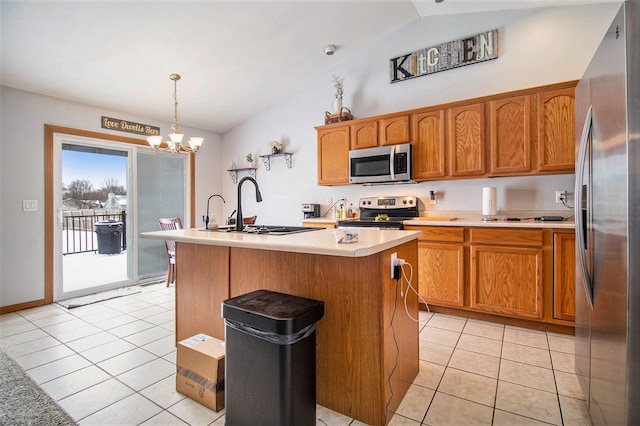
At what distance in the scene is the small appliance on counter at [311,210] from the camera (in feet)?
14.8

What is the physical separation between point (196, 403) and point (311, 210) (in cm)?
297

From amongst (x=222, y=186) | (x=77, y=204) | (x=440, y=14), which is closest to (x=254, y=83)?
(x=222, y=186)

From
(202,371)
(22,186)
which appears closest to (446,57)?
(202,371)

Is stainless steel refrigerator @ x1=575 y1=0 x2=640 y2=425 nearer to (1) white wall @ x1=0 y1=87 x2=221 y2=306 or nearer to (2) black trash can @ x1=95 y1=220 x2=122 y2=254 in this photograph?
(1) white wall @ x1=0 y1=87 x2=221 y2=306

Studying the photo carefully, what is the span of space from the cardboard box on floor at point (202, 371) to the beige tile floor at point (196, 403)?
2.3 inches

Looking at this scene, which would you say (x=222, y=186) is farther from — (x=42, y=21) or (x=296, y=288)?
(x=296, y=288)

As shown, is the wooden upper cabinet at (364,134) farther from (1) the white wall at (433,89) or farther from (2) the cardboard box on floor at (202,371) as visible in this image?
(2) the cardboard box on floor at (202,371)

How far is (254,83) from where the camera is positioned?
4355 millimetres

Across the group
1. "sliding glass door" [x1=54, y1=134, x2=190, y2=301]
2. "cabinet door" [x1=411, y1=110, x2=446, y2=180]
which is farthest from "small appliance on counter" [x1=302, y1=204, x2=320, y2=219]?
"sliding glass door" [x1=54, y1=134, x2=190, y2=301]

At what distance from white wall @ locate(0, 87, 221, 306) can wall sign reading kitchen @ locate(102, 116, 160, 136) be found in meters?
0.42

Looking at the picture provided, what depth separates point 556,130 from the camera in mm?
2846

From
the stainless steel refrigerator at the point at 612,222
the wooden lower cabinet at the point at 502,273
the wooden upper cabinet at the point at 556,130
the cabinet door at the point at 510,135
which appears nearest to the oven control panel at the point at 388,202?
the wooden lower cabinet at the point at 502,273

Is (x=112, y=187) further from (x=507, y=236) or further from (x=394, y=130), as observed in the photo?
(x=507, y=236)

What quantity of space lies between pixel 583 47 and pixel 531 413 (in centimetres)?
327
